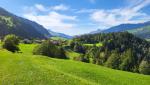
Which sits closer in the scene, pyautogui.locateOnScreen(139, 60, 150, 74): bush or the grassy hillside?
the grassy hillside

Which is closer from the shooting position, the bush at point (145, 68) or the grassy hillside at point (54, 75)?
the grassy hillside at point (54, 75)

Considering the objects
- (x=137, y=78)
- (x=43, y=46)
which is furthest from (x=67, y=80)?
(x=43, y=46)

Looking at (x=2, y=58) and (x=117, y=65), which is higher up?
(x=2, y=58)

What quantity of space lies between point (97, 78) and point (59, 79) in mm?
7752

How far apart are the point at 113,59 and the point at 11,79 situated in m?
132

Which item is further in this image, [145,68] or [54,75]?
[145,68]

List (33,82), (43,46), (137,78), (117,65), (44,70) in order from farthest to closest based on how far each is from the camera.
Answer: (117,65) → (43,46) → (137,78) → (44,70) → (33,82)

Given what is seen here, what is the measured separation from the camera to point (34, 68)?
4419 cm

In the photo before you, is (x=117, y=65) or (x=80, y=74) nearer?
(x=80, y=74)

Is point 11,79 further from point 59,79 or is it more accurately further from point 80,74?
point 80,74

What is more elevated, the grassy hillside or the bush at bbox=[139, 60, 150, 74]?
the grassy hillside

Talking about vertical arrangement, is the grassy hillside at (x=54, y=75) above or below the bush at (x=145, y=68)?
above

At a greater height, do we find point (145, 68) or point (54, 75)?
point (54, 75)

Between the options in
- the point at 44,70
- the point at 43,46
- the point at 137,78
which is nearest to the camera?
the point at 44,70
